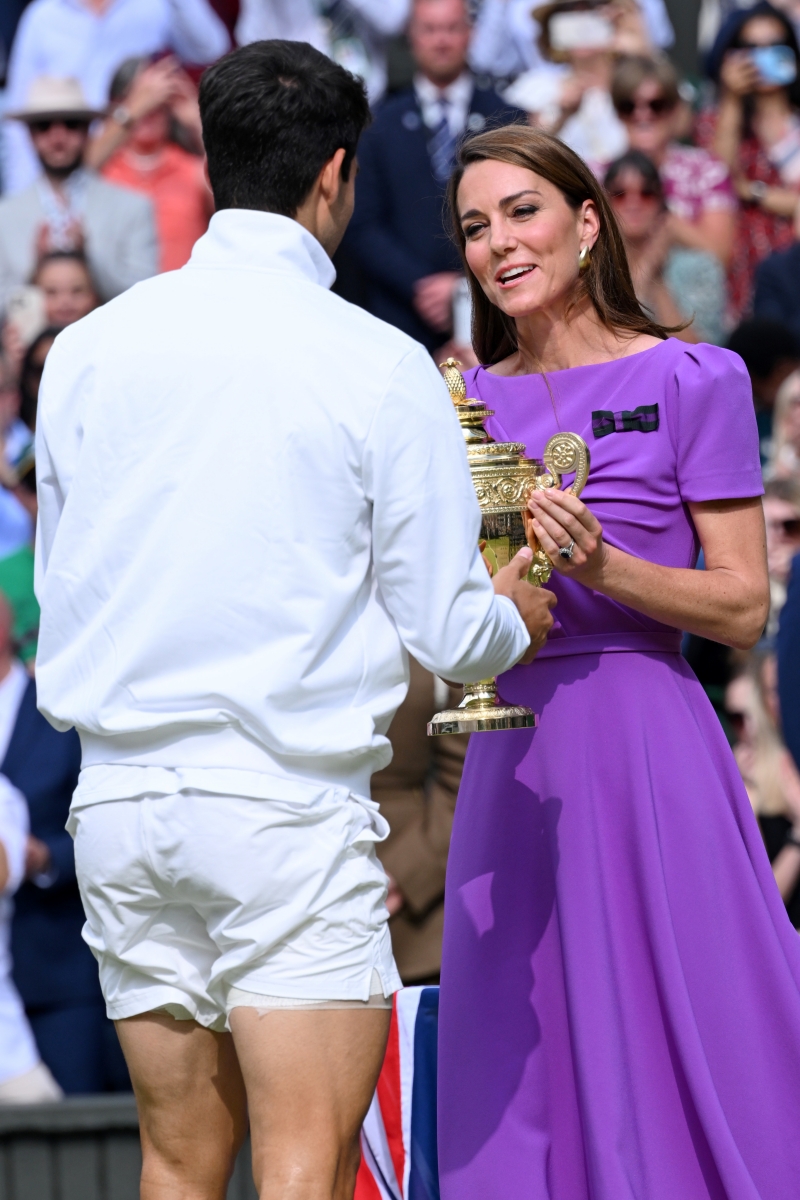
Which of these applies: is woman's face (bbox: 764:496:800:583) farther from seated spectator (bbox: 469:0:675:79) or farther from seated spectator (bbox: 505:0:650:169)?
seated spectator (bbox: 469:0:675:79)

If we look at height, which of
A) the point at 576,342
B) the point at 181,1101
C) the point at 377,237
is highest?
the point at 377,237

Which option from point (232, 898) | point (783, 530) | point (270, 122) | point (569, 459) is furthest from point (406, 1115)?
point (783, 530)

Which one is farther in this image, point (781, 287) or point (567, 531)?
point (781, 287)

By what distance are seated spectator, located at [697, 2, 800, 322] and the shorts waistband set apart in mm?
4204

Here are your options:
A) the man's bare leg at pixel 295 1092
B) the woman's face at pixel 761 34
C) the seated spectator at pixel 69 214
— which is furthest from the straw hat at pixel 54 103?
the man's bare leg at pixel 295 1092

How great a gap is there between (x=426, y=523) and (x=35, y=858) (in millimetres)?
2900

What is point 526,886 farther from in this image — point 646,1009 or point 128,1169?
point 128,1169

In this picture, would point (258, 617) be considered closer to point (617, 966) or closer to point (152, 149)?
point (617, 966)

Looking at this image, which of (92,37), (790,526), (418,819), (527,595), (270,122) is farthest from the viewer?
(92,37)

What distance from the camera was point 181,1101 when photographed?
8.03 feet

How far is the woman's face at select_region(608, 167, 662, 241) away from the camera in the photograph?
20.8 ft

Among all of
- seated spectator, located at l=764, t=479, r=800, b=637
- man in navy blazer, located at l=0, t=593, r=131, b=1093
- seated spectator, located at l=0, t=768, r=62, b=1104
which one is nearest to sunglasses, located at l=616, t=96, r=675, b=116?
seated spectator, located at l=764, t=479, r=800, b=637

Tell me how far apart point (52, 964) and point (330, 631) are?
9.58ft

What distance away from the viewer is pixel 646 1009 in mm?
2818
